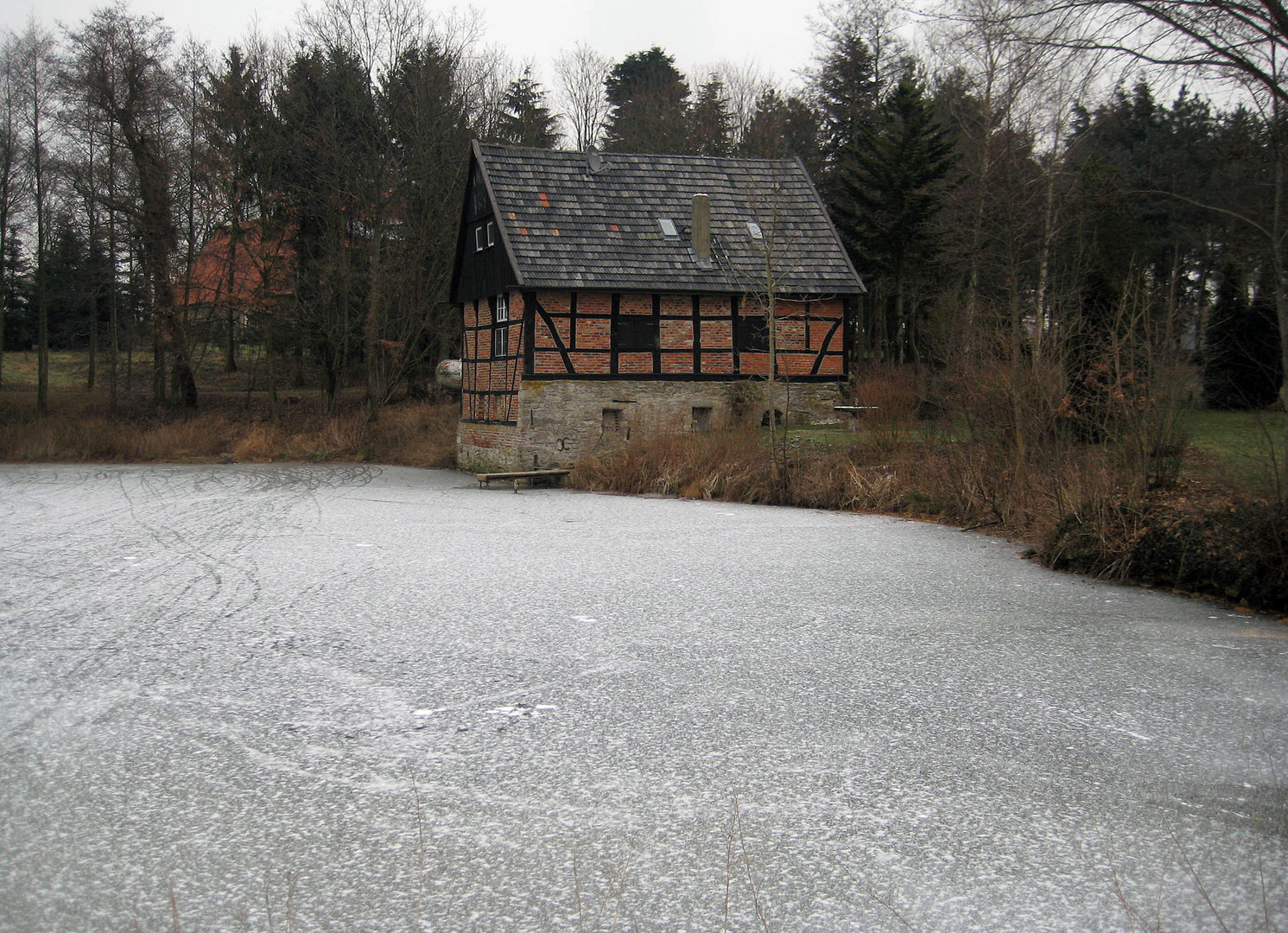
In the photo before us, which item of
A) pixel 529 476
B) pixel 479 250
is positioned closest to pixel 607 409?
pixel 529 476

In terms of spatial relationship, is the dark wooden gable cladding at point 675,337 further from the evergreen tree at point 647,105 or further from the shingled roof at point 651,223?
the evergreen tree at point 647,105

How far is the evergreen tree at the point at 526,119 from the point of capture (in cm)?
3647

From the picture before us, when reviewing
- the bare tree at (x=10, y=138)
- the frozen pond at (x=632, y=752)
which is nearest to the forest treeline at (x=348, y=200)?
the bare tree at (x=10, y=138)

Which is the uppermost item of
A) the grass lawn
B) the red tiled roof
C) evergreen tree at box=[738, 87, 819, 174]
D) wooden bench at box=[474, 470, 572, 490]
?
evergreen tree at box=[738, 87, 819, 174]

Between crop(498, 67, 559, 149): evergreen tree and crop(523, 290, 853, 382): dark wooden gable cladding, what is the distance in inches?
516

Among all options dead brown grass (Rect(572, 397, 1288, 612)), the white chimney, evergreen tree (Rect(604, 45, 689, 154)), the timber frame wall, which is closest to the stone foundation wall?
the timber frame wall

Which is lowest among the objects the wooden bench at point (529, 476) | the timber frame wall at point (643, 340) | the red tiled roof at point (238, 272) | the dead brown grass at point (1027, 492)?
the wooden bench at point (529, 476)

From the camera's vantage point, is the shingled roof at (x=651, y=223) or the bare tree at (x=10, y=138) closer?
the shingled roof at (x=651, y=223)

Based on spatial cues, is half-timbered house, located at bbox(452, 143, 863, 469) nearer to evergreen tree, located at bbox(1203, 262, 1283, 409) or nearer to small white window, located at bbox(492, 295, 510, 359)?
small white window, located at bbox(492, 295, 510, 359)

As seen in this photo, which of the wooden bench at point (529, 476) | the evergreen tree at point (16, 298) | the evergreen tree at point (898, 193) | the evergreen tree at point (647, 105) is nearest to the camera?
the wooden bench at point (529, 476)

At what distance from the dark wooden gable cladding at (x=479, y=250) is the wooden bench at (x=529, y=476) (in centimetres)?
431

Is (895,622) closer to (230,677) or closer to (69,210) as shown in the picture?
(230,677)

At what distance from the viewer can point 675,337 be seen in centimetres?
2427

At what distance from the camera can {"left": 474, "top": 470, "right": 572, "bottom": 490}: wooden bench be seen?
20781mm
